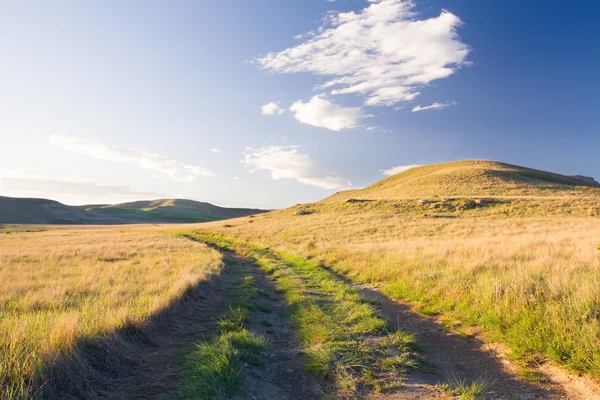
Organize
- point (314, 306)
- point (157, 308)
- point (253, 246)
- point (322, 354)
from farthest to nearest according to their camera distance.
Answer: point (253, 246) → point (314, 306) → point (157, 308) → point (322, 354)

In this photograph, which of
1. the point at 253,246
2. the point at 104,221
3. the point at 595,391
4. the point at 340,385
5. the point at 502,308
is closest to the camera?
the point at 595,391

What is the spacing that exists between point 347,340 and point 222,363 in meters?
2.49

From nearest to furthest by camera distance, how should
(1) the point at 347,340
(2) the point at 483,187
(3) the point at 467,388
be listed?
(3) the point at 467,388 < (1) the point at 347,340 < (2) the point at 483,187

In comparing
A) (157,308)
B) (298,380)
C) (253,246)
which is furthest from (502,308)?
(253,246)

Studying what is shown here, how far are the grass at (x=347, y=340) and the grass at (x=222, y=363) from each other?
1.10 metres

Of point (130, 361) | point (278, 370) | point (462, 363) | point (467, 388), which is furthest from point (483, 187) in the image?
point (130, 361)

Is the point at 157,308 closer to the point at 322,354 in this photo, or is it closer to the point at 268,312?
the point at 268,312

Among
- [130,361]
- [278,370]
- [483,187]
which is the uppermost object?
[483,187]

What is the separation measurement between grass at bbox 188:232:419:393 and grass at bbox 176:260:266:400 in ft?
3.60

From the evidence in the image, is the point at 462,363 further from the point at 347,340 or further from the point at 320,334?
the point at 320,334

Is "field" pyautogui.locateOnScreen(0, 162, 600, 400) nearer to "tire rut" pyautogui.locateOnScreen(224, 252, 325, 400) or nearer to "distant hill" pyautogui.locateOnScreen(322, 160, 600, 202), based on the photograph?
"tire rut" pyautogui.locateOnScreen(224, 252, 325, 400)

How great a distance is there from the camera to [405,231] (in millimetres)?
29516

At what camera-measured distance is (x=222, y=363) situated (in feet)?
15.8

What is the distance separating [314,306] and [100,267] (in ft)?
40.8
